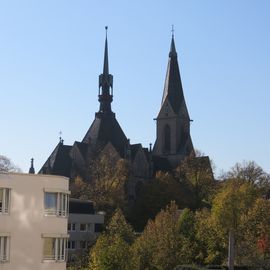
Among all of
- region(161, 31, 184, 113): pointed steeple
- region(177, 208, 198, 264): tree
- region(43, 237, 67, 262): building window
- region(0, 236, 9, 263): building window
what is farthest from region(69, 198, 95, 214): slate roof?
region(161, 31, 184, 113): pointed steeple

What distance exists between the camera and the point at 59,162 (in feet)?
379

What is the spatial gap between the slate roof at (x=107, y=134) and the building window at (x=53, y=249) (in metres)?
86.6

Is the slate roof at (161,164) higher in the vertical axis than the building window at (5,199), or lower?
higher

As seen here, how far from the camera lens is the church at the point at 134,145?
114250 mm

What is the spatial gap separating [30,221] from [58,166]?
88.0 metres

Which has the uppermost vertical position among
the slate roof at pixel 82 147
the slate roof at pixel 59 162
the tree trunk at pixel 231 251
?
the slate roof at pixel 82 147

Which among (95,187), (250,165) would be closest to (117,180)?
(95,187)

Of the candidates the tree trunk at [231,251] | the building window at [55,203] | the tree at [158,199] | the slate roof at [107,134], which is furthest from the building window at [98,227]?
the building window at [55,203]

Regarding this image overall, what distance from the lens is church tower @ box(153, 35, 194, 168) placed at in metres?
129

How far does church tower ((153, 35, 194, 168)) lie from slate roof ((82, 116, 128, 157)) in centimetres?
1240

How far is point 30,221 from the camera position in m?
27.3

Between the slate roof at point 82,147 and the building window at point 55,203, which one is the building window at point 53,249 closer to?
the building window at point 55,203

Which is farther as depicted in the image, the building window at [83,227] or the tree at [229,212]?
the building window at [83,227]

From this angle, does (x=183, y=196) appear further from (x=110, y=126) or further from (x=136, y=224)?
(x=110, y=126)
